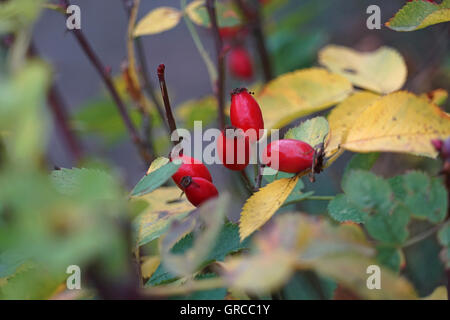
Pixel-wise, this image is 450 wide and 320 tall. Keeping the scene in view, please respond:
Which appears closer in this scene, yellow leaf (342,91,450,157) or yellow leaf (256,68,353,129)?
yellow leaf (342,91,450,157)

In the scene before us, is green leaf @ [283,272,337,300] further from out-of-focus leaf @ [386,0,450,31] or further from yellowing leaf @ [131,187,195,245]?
out-of-focus leaf @ [386,0,450,31]

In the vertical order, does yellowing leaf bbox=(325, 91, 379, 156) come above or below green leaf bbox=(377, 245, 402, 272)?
above

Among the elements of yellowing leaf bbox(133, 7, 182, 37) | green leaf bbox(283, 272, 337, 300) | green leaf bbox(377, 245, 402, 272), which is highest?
yellowing leaf bbox(133, 7, 182, 37)

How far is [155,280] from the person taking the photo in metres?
0.52

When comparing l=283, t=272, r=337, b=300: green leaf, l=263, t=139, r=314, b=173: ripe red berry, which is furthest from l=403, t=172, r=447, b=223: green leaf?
l=283, t=272, r=337, b=300: green leaf

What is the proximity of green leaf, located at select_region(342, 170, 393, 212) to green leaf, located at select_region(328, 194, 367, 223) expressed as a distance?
3.4 inches

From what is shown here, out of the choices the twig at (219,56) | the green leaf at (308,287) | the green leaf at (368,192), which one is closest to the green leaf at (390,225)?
the green leaf at (368,192)

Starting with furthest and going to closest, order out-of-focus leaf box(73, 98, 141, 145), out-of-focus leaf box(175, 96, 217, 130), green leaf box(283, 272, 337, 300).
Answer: out-of-focus leaf box(73, 98, 141, 145), out-of-focus leaf box(175, 96, 217, 130), green leaf box(283, 272, 337, 300)

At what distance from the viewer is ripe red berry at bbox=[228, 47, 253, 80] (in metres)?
1.49

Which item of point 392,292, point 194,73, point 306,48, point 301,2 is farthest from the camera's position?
point 194,73
